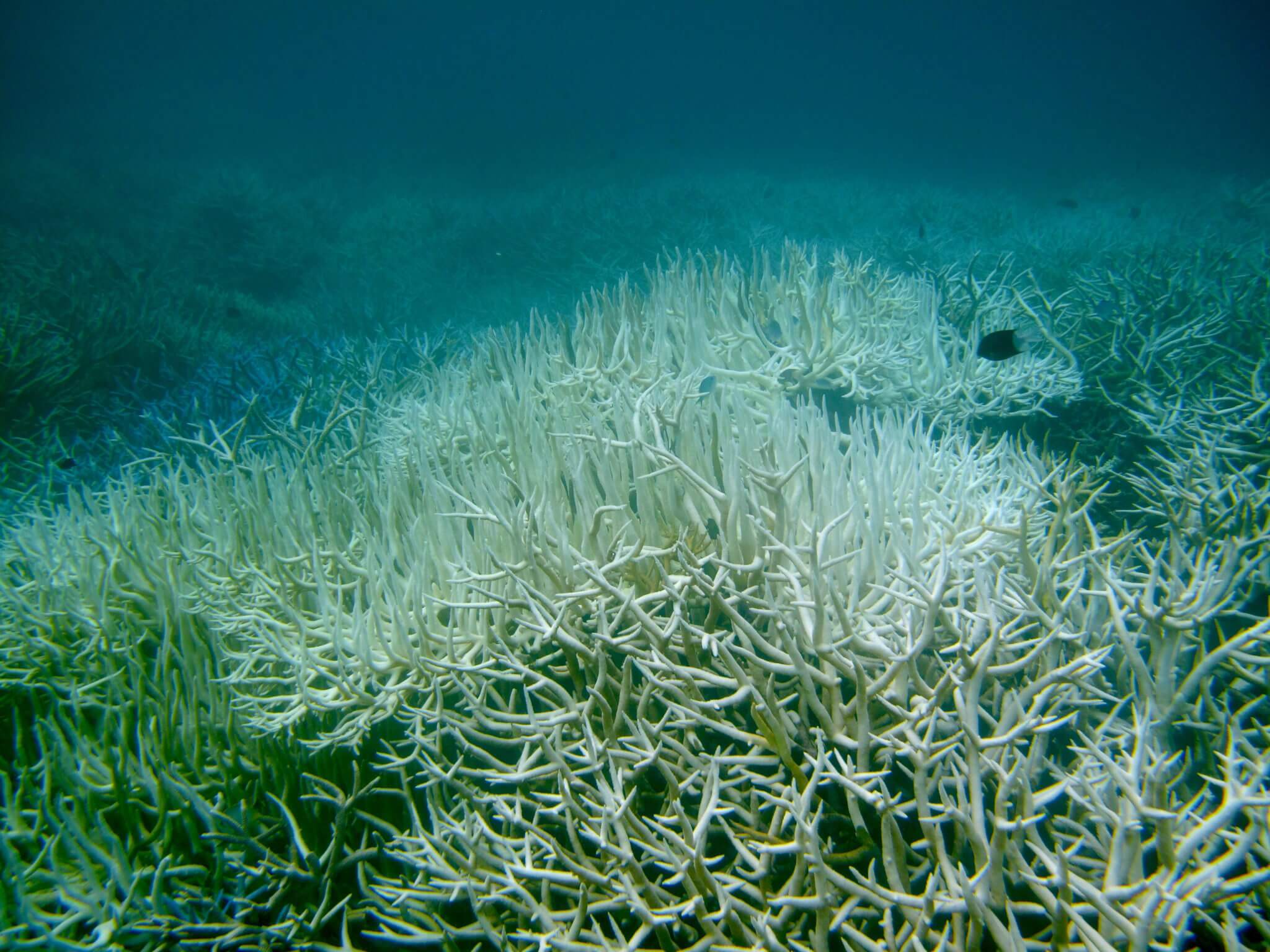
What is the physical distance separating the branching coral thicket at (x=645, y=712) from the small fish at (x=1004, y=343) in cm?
104

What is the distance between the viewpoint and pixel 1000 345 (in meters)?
3.49

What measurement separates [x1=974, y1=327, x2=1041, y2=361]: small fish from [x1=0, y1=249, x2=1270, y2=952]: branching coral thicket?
104cm

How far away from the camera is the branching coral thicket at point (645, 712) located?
4.73 ft

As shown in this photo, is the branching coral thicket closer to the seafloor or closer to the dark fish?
the seafloor

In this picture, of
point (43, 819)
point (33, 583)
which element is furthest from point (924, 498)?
point (33, 583)

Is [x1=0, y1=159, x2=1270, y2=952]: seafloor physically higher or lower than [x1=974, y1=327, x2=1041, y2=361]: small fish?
lower

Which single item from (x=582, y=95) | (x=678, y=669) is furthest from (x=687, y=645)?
(x=582, y=95)

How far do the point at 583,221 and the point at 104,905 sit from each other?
13.6 meters

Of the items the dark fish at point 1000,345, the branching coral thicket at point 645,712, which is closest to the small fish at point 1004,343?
the dark fish at point 1000,345

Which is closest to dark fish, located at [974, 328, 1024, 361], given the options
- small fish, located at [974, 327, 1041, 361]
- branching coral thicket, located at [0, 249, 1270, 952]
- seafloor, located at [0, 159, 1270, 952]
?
small fish, located at [974, 327, 1041, 361]

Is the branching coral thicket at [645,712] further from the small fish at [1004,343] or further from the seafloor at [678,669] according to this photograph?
the small fish at [1004,343]

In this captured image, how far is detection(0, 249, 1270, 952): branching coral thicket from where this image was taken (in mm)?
1442

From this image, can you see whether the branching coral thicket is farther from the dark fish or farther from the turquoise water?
the dark fish

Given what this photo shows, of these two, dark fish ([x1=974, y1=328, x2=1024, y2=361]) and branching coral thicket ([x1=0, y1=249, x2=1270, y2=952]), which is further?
dark fish ([x1=974, y1=328, x2=1024, y2=361])
